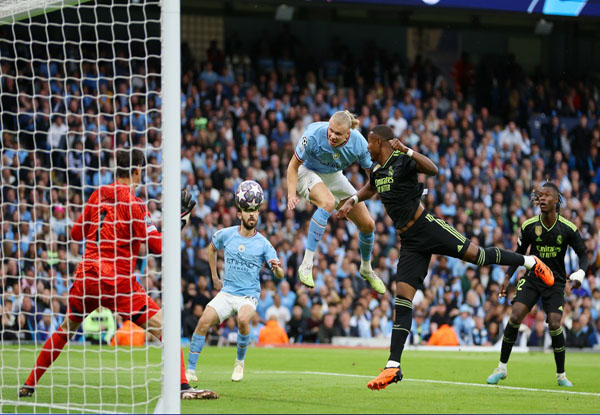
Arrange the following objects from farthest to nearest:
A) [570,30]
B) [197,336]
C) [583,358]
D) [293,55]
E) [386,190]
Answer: [570,30] → [293,55] → [583,358] → [197,336] → [386,190]

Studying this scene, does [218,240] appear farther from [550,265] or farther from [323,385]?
[550,265]

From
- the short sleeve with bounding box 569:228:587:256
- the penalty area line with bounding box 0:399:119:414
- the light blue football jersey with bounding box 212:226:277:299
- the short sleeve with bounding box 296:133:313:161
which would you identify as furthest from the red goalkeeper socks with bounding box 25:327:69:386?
the short sleeve with bounding box 569:228:587:256

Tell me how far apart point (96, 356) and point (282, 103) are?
456 inches

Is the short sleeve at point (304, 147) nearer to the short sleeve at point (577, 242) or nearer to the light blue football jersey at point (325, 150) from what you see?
the light blue football jersey at point (325, 150)

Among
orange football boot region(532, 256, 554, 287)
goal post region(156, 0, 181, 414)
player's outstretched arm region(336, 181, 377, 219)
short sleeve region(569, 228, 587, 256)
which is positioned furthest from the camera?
short sleeve region(569, 228, 587, 256)

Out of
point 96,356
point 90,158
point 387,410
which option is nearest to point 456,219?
point 90,158

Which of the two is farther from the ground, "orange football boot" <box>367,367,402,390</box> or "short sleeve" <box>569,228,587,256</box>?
"short sleeve" <box>569,228,587,256</box>

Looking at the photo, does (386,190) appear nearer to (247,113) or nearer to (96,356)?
(96,356)

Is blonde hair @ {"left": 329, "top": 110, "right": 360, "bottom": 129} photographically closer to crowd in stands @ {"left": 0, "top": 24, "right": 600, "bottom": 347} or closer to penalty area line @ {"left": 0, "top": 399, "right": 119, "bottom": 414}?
penalty area line @ {"left": 0, "top": 399, "right": 119, "bottom": 414}

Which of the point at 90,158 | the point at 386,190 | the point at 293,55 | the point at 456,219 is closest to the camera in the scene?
the point at 386,190

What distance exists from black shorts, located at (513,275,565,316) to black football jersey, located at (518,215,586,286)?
0.15 metres

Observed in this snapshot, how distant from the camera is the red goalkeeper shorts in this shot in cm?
906

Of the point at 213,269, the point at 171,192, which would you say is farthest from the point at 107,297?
the point at 213,269

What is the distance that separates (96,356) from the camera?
15.8 m
